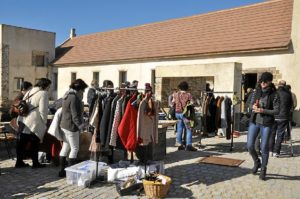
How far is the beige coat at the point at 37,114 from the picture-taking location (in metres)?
6.80

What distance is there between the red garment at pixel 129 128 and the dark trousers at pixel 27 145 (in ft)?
7.65

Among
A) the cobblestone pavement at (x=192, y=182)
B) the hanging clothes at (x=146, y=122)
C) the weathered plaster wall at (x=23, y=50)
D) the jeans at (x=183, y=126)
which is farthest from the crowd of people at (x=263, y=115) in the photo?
the weathered plaster wall at (x=23, y=50)

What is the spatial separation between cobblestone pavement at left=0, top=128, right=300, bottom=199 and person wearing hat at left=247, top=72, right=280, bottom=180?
0.54 metres

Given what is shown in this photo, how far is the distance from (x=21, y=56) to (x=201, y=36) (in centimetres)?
Answer: 1732

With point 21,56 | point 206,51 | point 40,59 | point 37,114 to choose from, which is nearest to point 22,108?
point 37,114

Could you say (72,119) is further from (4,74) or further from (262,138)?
(4,74)

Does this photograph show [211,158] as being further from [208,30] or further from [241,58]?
[208,30]

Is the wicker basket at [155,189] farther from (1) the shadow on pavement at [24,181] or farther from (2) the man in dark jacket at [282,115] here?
(2) the man in dark jacket at [282,115]

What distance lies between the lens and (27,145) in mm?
7000

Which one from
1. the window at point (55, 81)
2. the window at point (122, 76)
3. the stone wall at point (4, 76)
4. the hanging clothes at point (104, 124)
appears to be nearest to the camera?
the hanging clothes at point (104, 124)

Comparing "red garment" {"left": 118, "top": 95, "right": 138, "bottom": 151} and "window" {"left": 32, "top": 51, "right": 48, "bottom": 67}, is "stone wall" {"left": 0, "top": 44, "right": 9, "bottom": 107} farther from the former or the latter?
"red garment" {"left": 118, "top": 95, "right": 138, "bottom": 151}

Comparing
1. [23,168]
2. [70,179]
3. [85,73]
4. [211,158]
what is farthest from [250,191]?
[85,73]

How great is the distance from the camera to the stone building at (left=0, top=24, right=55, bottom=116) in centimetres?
2856

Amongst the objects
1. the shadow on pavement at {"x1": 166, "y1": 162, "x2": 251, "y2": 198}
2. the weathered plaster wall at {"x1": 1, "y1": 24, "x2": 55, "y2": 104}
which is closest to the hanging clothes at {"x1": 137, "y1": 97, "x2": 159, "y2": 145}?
the shadow on pavement at {"x1": 166, "y1": 162, "x2": 251, "y2": 198}
